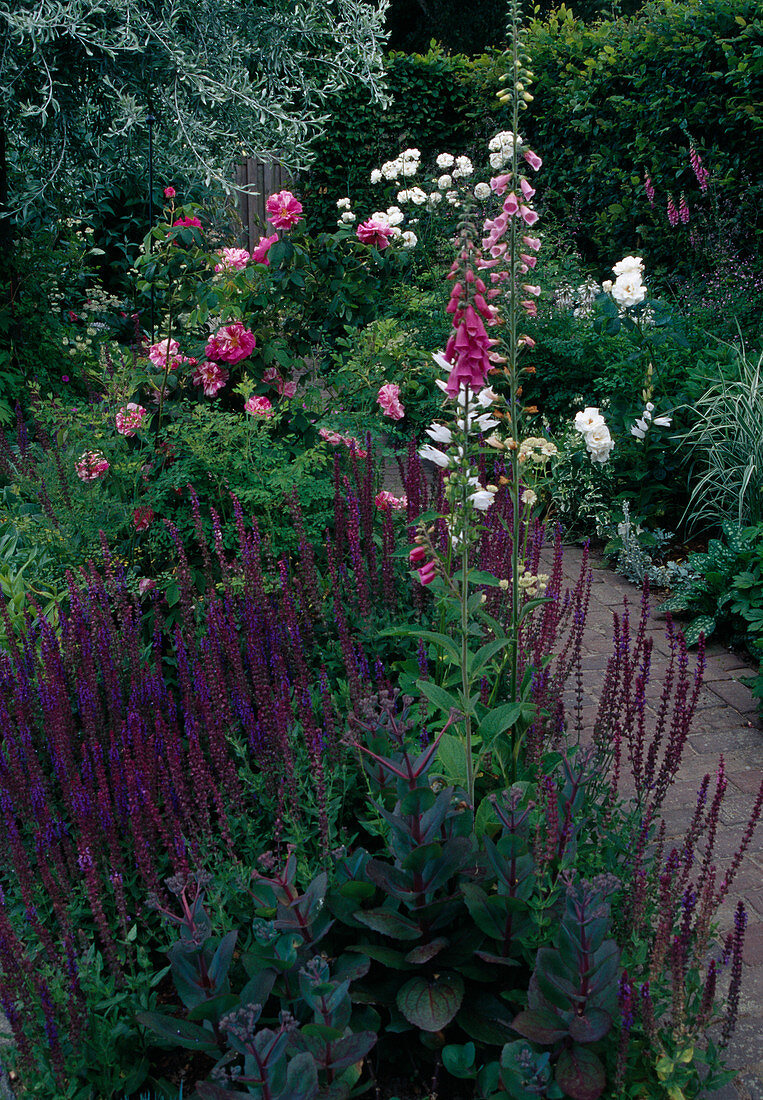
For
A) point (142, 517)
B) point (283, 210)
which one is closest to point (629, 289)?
point (283, 210)

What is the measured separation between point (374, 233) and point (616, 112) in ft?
18.4

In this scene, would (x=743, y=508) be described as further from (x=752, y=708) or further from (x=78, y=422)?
(x=78, y=422)

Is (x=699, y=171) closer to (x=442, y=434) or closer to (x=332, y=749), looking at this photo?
(x=442, y=434)

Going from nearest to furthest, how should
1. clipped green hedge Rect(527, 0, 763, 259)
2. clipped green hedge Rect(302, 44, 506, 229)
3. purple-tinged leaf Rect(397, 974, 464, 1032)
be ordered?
purple-tinged leaf Rect(397, 974, 464, 1032), clipped green hedge Rect(527, 0, 763, 259), clipped green hedge Rect(302, 44, 506, 229)

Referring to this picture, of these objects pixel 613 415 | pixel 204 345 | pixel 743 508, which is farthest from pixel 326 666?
pixel 613 415

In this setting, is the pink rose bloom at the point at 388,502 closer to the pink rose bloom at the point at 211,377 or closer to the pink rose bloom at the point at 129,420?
the pink rose bloom at the point at 211,377

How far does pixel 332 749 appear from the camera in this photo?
2201 mm

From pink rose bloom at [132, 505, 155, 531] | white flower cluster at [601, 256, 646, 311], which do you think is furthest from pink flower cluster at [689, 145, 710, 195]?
pink rose bloom at [132, 505, 155, 531]

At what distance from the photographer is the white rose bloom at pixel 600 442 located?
462 centimetres

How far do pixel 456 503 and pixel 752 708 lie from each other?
2.09 m

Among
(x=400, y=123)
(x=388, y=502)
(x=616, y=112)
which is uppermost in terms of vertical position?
(x=400, y=123)

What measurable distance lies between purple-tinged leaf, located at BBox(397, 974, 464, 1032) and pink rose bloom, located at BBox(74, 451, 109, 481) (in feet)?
8.41

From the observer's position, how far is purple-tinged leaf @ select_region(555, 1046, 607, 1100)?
4.75ft

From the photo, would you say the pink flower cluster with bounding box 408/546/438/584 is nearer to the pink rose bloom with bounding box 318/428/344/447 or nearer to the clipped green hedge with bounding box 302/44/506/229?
the pink rose bloom with bounding box 318/428/344/447
